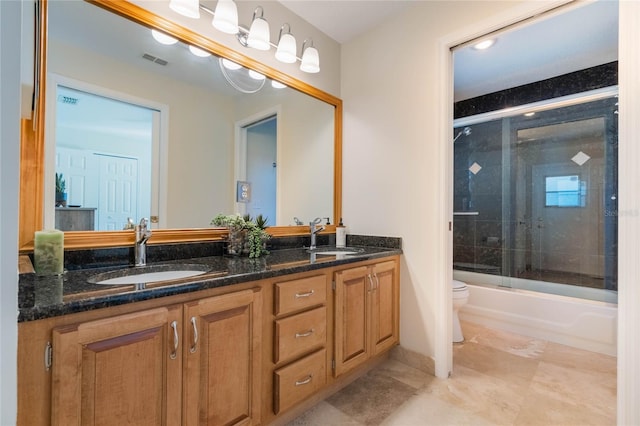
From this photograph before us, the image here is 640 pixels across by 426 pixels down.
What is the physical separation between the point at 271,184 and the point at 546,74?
2773 mm

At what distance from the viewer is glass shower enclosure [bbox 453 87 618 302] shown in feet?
8.98

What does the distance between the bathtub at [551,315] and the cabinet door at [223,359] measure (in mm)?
2344

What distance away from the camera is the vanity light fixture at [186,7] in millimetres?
1448

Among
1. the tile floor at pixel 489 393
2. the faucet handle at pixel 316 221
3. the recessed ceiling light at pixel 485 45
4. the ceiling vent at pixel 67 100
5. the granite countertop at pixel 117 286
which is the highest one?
the recessed ceiling light at pixel 485 45

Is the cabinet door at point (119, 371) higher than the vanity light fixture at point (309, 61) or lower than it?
lower

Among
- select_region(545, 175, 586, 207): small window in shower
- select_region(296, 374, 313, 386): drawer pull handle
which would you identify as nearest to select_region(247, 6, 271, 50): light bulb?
select_region(296, 374, 313, 386): drawer pull handle

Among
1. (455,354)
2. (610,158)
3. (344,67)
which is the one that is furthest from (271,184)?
(610,158)

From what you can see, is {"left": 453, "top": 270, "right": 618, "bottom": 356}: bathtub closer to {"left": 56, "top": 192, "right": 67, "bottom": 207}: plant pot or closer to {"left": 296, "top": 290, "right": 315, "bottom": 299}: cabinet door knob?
{"left": 296, "top": 290, "right": 315, "bottom": 299}: cabinet door knob

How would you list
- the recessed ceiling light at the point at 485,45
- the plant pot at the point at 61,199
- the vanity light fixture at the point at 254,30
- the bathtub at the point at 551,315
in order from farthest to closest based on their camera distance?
A: the recessed ceiling light at the point at 485,45 → the bathtub at the point at 551,315 → the vanity light fixture at the point at 254,30 → the plant pot at the point at 61,199

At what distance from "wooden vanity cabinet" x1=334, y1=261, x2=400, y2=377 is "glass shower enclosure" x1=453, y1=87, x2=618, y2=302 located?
181 cm

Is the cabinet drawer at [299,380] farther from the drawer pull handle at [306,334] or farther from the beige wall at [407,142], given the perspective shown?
the beige wall at [407,142]

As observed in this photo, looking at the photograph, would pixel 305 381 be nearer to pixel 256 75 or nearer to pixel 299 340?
pixel 299 340

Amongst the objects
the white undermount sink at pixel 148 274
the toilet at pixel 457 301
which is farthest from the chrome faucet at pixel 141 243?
the toilet at pixel 457 301

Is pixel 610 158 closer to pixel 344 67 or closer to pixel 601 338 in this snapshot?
pixel 601 338
